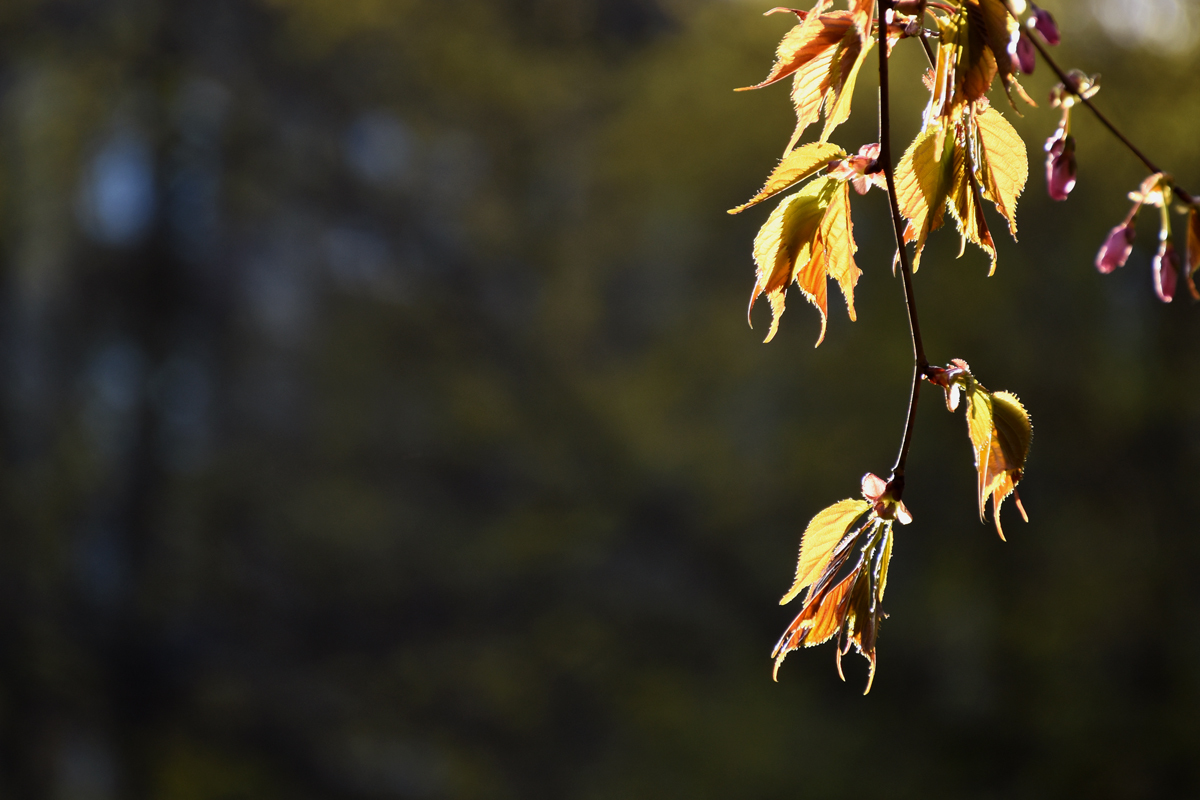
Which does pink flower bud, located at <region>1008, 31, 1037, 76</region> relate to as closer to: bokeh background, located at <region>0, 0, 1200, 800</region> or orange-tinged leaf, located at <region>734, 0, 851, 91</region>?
orange-tinged leaf, located at <region>734, 0, 851, 91</region>

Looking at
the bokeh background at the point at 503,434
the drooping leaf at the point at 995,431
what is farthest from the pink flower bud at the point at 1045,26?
the bokeh background at the point at 503,434

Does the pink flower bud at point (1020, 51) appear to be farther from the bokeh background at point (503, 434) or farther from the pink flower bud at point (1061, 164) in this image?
the bokeh background at point (503, 434)

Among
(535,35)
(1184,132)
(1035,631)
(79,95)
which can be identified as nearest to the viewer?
(1184,132)

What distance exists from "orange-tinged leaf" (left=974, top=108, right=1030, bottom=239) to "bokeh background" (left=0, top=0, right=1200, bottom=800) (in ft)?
10.2

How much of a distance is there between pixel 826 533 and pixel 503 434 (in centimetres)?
354

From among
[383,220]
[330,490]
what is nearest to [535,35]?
[383,220]

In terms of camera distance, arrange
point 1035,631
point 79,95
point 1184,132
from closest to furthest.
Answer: point 1184,132 < point 1035,631 < point 79,95

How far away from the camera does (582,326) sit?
12.9ft

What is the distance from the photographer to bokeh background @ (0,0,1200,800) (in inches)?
137

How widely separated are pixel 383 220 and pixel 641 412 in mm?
1266

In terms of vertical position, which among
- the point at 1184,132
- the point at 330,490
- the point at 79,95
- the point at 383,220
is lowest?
the point at 330,490

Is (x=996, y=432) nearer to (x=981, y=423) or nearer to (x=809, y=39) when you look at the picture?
(x=981, y=423)

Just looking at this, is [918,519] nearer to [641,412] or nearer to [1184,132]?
[641,412]

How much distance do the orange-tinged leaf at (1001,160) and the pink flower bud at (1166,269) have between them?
0.06m
